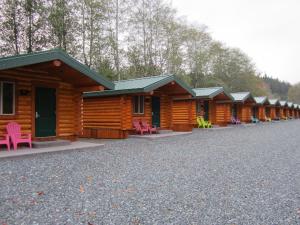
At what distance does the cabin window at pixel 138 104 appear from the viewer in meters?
16.0

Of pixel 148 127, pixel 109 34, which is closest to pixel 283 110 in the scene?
pixel 109 34

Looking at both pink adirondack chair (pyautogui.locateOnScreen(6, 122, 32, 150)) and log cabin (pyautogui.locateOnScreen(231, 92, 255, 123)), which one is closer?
pink adirondack chair (pyautogui.locateOnScreen(6, 122, 32, 150))

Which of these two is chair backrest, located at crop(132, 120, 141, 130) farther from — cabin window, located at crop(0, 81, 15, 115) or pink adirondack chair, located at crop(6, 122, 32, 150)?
cabin window, located at crop(0, 81, 15, 115)

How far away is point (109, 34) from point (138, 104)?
14.5 metres

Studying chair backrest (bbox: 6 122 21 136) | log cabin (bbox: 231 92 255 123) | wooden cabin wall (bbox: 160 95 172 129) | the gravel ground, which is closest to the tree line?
log cabin (bbox: 231 92 255 123)

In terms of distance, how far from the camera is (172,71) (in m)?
36.3

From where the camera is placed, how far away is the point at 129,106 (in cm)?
1512

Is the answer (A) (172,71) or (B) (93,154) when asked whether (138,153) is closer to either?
(B) (93,154)

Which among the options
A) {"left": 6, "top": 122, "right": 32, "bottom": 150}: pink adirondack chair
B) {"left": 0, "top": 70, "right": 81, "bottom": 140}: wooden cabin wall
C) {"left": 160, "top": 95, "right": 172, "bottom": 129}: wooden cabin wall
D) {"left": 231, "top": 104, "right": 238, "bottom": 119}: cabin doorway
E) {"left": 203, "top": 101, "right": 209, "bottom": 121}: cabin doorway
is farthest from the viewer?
{"left": 231, "top": 104, "right": 238, "bottom": 119}: cabin doorway

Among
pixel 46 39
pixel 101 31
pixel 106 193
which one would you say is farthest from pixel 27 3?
pixel 106 193

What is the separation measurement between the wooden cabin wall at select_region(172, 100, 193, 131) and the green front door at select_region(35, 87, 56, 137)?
1050 centimetres

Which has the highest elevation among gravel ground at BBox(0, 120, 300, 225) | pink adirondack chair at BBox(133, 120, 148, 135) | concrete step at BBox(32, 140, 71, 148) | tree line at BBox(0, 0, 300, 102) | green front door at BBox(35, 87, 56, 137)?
tree line at BBox(0, 0, 300, 102)

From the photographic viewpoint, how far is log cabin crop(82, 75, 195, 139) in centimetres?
1441

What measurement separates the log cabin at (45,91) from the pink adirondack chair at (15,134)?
23 centimetres
